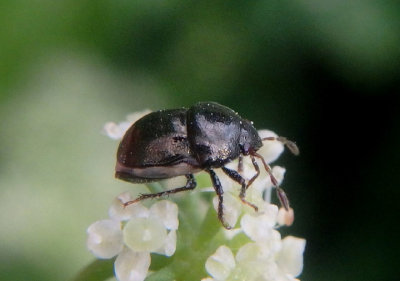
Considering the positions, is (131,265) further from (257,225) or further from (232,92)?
(232,92)

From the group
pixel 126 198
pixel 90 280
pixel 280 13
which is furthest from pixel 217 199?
pixel 280 13

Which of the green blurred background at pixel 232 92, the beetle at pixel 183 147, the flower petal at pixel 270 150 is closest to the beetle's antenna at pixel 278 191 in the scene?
the beetle at pixel 183 147

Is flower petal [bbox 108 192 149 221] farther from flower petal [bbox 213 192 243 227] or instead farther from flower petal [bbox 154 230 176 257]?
flower petal [bbox 213 192 243 227]

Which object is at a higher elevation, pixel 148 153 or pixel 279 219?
pixel 148 153

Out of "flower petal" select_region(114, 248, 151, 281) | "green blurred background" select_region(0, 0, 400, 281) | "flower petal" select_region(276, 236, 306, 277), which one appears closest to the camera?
"flower petal" select_region(114, 248, 151, 281)

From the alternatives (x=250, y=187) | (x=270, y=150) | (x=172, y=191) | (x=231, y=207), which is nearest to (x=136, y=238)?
(x=172, y=191)

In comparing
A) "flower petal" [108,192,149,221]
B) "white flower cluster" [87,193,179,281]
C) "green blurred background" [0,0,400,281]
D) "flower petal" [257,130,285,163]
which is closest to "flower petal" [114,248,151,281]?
"white flower cluster" [87,193,179,281]

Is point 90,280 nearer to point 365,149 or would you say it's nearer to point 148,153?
point 148,153
